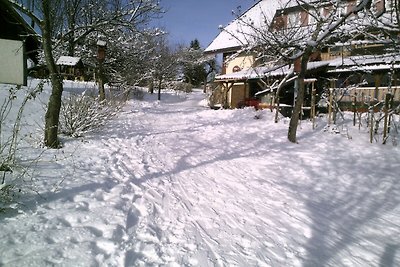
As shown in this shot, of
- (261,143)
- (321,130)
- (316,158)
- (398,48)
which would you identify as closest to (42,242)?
(398,48)

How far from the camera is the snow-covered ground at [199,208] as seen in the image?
8.73 ft

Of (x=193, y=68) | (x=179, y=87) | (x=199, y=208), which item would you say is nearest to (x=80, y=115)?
(x=199, y=208)

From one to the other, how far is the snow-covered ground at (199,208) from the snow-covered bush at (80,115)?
14.0 inches

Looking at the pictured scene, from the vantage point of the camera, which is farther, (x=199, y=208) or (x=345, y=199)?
(x=345, y=199)

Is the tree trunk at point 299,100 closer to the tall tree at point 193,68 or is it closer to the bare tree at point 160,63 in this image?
the bare tree at point 160,63

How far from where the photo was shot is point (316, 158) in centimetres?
723

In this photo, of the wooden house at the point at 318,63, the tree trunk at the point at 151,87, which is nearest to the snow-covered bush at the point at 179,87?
the tree trunk at the point at 151,87

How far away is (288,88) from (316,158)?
33.9 ft

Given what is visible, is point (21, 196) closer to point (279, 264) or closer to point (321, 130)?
point (279, 264)

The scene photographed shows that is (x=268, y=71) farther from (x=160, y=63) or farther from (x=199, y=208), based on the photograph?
(x=160, y=63)

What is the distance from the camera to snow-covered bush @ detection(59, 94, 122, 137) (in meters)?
6.62

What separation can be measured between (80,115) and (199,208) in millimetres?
4580

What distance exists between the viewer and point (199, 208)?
3898 mm

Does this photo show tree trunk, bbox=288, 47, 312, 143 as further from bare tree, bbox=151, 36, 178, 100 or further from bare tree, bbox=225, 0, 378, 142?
bare tree, bbox=151, 36, 178, 100
